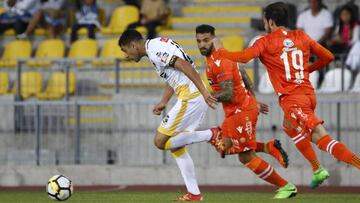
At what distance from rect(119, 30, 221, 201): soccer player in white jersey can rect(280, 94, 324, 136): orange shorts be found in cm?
108

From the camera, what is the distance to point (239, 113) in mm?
16297

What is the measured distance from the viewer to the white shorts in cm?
1570

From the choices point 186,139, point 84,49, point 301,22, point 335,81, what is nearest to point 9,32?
point 84,49

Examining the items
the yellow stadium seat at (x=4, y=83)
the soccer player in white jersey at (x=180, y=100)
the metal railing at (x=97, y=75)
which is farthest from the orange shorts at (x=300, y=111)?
the yellow stadium seat at (x=4, y=83)

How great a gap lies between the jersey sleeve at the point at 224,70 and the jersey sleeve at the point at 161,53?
0.80m

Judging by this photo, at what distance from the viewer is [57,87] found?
2295 cm

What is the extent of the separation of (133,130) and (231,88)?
5.97 metres

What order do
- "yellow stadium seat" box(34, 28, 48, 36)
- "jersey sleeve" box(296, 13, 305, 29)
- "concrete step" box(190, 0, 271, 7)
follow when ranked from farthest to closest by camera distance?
"yellow stadium seat" box(34, 28, 48, 36)
"concrete step" box(190, 0, 271, 7)
"jersey sleeve" box(296, 13, 305, 29)

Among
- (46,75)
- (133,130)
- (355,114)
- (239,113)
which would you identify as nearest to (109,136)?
(133,130)

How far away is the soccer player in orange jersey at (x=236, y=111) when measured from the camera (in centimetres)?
1580

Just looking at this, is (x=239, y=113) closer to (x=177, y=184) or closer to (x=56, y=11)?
(x=177, y=184)

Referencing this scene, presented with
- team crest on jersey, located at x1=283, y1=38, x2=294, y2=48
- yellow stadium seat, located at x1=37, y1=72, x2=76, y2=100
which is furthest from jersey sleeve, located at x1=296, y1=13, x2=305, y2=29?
team crest on jersey, located at x1=283, y1=38, x2=294, y2=48

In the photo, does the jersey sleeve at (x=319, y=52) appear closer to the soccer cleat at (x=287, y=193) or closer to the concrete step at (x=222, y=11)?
the soccer cleat at (x=287, y=193)

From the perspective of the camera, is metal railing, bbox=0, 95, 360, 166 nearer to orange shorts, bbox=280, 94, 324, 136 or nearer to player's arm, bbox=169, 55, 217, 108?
orange shorts, bbox=280, 94, 324, 136
